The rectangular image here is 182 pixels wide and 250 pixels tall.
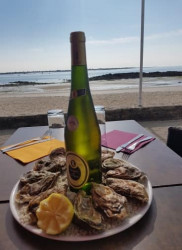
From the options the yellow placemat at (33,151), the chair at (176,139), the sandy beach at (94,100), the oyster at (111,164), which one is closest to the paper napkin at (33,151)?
the yellow placemat at (33,151)

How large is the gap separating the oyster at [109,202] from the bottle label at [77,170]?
0.05 metres

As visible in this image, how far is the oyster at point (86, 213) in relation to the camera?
462mm

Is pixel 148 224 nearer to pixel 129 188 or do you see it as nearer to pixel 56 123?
pixel 129 188

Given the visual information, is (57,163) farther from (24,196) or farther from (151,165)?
(151,165)

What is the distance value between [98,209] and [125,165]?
237mm

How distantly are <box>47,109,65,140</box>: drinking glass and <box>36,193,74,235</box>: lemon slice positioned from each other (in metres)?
0.78

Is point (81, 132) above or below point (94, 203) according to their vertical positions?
above

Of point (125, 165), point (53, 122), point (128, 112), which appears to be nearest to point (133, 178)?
point (125, 165)

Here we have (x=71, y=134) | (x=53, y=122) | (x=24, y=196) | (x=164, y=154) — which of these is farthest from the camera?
(x=53, y=122)

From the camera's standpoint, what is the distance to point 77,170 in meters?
0.57

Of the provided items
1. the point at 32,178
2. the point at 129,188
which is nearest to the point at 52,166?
the point at 32,178

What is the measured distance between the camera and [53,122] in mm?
1285

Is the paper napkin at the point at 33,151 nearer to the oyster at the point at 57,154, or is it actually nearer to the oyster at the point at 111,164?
the oyster at the point at 57,154

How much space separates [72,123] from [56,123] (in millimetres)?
625
